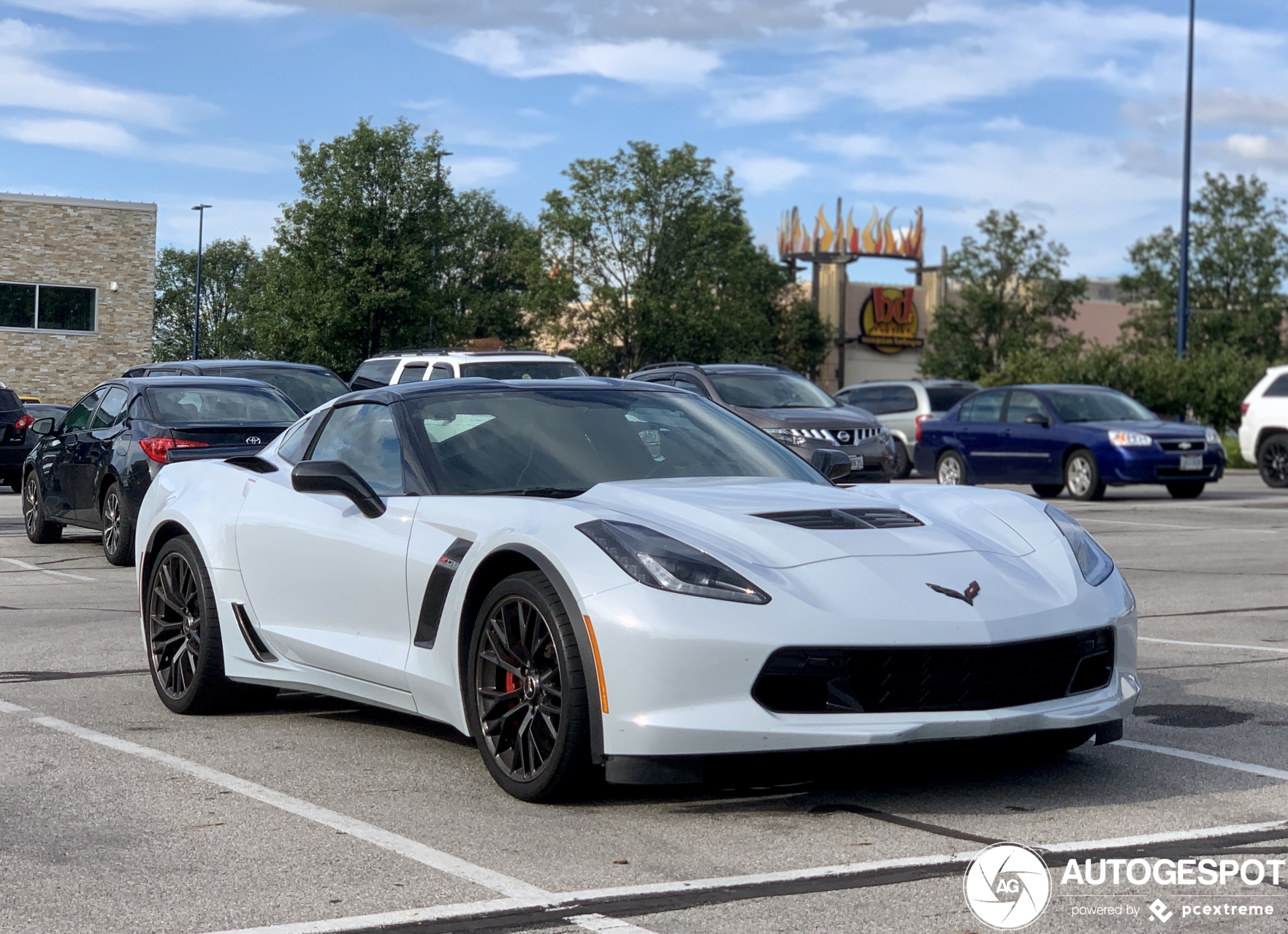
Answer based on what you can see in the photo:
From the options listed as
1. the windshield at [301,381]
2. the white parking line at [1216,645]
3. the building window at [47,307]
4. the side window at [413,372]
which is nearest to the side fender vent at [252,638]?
the white parking line at [1216,645]

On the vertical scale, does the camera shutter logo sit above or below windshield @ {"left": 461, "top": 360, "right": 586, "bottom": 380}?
below

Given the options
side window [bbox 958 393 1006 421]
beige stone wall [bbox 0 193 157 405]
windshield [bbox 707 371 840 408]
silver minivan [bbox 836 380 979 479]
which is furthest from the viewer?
beige stone wall [bbox 0 193 157 405]

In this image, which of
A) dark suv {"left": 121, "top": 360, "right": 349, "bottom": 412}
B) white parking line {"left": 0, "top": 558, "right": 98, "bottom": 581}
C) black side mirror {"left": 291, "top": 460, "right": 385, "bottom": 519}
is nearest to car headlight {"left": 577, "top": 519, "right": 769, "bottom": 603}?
black side mirror {"left": 291, "top": 460, "right": 385, "bottom": 519}

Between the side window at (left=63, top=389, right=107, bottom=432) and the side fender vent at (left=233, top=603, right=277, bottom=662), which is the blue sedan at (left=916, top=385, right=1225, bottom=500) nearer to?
the side window at (left=63, top=389, right=107, bottom=432)

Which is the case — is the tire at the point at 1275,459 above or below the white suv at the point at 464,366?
below

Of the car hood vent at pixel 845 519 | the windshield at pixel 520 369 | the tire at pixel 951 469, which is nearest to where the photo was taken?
the car hood vent at pixel 845 519

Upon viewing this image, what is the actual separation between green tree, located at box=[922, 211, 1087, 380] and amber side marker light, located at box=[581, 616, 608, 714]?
57.6 metres

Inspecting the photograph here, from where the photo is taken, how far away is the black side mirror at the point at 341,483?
225 inches

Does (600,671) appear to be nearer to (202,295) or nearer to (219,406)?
(219,406)

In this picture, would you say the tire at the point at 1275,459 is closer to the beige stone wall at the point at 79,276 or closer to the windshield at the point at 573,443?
the windshield at the point at 573,443

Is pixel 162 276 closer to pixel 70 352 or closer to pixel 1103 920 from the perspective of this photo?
pixel 70 352

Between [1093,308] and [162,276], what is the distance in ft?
202

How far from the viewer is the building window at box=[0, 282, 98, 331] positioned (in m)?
47.6

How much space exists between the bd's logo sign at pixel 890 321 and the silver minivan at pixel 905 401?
41.7m
